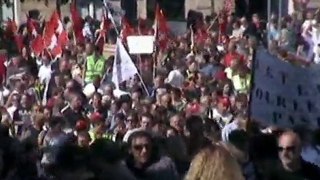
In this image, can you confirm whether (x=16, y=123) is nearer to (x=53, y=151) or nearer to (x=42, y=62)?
(x=53, y=151)

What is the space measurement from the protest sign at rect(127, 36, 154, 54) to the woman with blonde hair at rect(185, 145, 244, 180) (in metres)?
13.8

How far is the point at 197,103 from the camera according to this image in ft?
51.4

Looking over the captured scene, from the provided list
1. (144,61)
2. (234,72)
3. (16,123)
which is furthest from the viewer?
(144,61)

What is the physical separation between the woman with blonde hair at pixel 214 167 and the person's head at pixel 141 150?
2.73 m

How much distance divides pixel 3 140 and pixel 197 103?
18.1 feet

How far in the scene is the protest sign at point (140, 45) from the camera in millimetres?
20297

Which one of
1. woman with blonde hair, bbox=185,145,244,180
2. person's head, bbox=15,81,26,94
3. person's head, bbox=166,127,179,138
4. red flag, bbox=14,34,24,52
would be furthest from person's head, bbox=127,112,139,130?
red flag, bbox=14,34,24,52

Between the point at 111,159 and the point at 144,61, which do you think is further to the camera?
the point at 144,61

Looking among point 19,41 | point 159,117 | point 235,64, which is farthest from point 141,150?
point 19,41

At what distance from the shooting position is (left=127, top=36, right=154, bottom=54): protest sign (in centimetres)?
2030

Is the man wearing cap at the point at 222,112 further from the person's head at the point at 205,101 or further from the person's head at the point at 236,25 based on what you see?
the person's head at the point at 236,25

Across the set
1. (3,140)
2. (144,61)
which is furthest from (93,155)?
(144,61)

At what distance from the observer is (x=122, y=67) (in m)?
18.7

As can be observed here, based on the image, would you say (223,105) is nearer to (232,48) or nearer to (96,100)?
(96,100)
